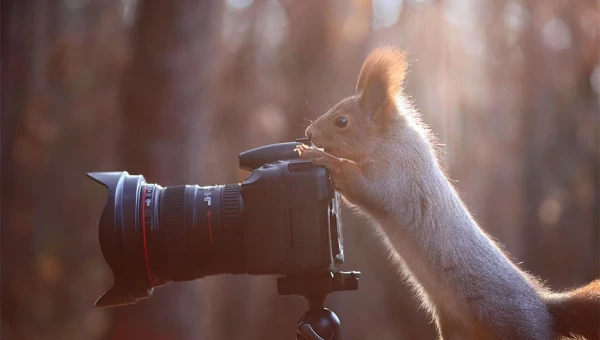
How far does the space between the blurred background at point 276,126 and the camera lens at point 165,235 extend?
201cm

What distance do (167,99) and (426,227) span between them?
85.5 inches

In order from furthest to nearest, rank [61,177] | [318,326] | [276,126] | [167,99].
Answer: [61,177] < [276,126] < [167,99] < [318,326]

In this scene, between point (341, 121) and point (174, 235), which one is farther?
point (341, 121)

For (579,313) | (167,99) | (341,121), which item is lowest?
(579,313)

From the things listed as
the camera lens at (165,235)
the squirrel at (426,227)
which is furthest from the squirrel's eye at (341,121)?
the camera lens at (165,235)

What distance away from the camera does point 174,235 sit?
1583 mm

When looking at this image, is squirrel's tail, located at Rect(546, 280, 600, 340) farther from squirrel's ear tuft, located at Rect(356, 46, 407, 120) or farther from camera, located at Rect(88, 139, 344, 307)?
squirrel's ear tuft, located at Rect(356, 46, 407, 120)

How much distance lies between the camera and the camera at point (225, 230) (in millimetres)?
1536

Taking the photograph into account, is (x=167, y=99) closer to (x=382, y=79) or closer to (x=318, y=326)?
(x=382, y=79)

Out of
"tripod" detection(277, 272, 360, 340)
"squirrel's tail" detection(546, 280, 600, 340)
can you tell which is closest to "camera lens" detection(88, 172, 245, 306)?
"tripod" detection(277, 272, 360, 340)

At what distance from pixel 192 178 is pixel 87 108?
5803 mm

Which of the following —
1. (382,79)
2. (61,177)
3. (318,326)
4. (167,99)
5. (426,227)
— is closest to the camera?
(318,326)

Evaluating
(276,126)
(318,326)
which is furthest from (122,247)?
(276,126)

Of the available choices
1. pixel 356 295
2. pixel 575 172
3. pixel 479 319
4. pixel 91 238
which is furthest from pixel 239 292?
pixel 479 319
